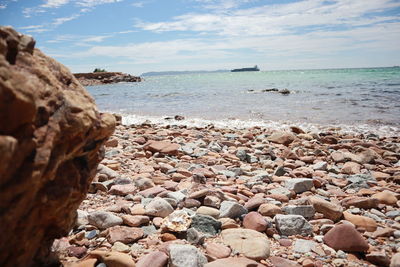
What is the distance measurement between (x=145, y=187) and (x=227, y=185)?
1.07m

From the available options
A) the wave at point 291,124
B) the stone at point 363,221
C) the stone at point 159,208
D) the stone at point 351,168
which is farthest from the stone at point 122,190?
the wave at point 291,124

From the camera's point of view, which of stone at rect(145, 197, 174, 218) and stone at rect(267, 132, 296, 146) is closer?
stone at rect(145, 197, 174, 218)

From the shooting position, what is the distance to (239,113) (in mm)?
12430

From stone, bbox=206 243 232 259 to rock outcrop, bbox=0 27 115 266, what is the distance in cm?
103

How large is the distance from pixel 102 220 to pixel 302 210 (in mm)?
1965

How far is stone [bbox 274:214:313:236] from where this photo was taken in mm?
2574

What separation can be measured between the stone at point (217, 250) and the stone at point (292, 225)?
65 centimetres

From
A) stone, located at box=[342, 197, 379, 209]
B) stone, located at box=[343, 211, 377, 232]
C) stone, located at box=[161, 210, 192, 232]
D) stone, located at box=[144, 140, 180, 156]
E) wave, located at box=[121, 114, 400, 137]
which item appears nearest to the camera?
stone, located at box=[161, 210, 192, 232]

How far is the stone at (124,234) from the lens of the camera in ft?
7.44

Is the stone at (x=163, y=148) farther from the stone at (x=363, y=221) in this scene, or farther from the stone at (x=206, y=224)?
the stone at (x=363, y=221)

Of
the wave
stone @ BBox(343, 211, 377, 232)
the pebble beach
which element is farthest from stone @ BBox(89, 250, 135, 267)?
the wave

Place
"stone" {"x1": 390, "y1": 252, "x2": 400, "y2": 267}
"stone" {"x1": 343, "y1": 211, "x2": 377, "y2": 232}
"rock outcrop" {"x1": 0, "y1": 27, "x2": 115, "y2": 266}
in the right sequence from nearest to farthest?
1. "rock outcrop" {"x1": 0, "y1": 27, "x2": 115, "y2": 266}
2. "stone" {"x1": 390, "y1": 252, "x2": 400, "y2": 267}
3. "stone" {"x1": 343, "y1": 211, "x2": 377, "y2": 232}

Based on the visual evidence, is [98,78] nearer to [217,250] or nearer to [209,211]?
[209,211]

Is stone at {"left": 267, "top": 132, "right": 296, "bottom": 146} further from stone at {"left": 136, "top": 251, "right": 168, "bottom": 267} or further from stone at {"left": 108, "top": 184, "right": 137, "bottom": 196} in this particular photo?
stone at {"left": 136, "top": 251, "right": 168, "bottom": 267}
